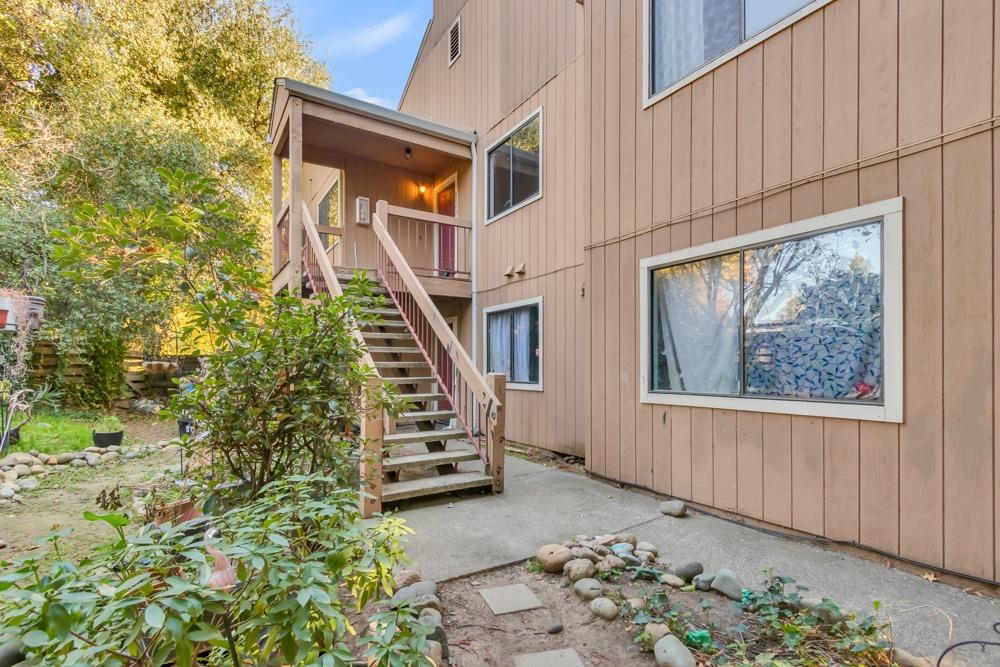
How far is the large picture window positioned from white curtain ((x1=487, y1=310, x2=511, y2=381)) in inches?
116

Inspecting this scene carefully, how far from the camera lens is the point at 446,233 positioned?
27.7 ft

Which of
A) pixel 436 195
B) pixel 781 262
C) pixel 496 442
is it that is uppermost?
pixel 436 195

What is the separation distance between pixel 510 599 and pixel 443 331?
307 centimetres

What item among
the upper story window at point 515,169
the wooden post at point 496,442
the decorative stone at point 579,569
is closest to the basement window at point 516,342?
the upper story window at point 515,169

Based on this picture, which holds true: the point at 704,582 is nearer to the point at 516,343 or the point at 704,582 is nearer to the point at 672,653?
the point at 672,653

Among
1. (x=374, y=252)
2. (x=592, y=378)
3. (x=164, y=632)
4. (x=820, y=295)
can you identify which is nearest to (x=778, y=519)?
(x=820, y=295)

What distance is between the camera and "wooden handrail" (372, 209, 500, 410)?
4.30 metres

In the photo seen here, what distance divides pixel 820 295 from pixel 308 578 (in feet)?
10.7

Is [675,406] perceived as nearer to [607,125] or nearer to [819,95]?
[819,95]

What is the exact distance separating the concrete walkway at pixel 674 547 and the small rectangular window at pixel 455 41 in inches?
296

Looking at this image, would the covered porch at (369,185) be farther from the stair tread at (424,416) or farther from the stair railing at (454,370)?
the stair tread at (424,416)

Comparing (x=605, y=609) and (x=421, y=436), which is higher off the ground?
(x=421, y=436)

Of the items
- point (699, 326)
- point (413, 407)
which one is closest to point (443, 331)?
point (413, 407)

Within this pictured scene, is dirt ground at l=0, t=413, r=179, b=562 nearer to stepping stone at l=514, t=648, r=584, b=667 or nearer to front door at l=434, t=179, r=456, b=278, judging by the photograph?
stepping stone at l=514, t=648, r=584, b=667
